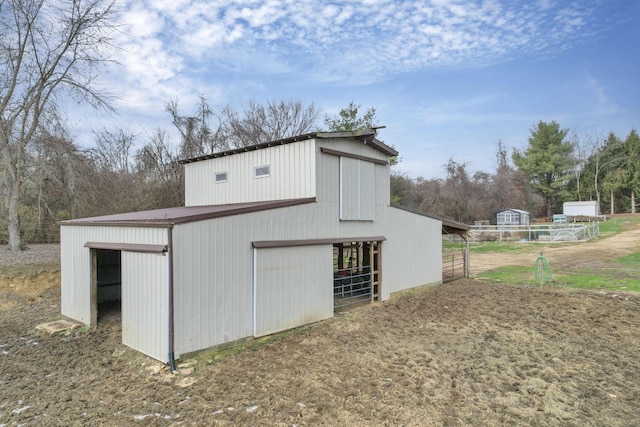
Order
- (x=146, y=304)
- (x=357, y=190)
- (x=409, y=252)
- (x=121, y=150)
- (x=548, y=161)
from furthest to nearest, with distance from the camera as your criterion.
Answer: (x=548, y=161) < (x=121, y=150) < (x=409, y=252) < (x=357, y=190) < (x=146, y=304)

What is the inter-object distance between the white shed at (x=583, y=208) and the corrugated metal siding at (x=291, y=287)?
41304 mm

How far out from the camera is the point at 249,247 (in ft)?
21.8

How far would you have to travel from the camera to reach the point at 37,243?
14883 mm

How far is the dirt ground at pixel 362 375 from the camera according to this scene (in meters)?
4.20

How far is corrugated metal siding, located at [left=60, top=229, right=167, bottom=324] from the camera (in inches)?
291

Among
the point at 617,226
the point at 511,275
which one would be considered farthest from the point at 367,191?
the point at 617,226

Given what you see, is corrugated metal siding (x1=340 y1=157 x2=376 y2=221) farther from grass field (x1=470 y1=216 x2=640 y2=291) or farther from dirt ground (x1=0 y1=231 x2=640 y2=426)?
grass field (x1=470 y1=216 x2=640 y2=291)

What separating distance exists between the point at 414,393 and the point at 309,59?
50.0ft

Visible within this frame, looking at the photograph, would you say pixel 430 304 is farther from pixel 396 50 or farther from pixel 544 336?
pixel 396 50

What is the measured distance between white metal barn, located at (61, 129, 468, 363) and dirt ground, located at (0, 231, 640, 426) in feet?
1.87

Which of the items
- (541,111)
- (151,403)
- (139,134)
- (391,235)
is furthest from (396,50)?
(541,111)

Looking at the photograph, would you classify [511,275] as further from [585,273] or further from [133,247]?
[133,247]

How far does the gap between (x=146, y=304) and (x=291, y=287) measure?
274cm

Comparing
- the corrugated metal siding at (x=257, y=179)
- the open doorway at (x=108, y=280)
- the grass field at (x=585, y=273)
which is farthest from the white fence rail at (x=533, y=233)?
the open doorway at (x=108, y=280)
